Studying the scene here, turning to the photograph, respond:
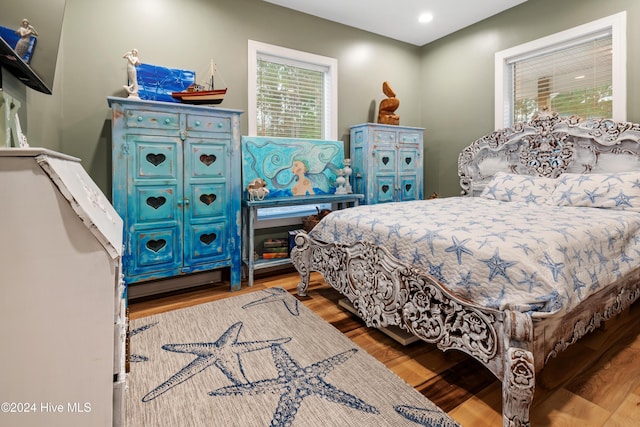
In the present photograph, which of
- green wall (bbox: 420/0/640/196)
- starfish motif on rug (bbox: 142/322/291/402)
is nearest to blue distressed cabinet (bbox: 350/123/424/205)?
green wall (bbox: 420/0/640/196)

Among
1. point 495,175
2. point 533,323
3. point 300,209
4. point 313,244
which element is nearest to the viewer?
point 533,323

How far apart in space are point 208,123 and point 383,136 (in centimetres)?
197

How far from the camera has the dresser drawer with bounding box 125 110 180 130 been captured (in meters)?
2.55

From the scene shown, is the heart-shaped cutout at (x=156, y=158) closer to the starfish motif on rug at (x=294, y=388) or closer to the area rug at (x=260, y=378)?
the area rug at (x=260, y=378)

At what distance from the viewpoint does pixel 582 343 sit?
2.00m

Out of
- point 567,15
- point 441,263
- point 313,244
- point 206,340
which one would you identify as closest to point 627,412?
point 441,263

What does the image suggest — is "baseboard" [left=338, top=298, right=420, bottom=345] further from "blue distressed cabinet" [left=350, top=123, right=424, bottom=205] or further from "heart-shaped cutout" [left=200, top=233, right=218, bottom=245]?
"blue distressed cabinet" [left=350, top=123, right=424, bottom=205]

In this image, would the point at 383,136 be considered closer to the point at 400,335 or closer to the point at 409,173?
the point at 409,173

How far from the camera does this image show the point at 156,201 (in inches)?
105

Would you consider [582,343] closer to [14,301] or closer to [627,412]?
[627,412]

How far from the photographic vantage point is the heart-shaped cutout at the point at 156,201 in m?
2.65

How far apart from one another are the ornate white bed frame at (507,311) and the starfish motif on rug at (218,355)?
65 cm

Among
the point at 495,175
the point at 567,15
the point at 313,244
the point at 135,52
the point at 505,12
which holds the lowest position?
the point at 313,244

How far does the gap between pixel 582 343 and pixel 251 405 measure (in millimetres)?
1920
